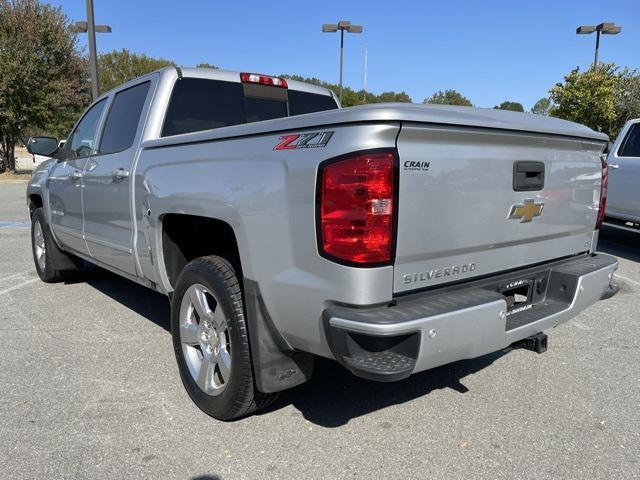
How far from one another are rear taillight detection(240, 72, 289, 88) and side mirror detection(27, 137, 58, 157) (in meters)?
2.39

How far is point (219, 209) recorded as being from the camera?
2.62 metres

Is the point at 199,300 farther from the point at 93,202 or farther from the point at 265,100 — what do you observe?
the point at 265,100

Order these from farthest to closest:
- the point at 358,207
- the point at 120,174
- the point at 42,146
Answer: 1. the point at 42,146
2. the point at 120,174
3. the point at 358,207

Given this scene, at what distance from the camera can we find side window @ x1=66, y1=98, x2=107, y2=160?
4539mm

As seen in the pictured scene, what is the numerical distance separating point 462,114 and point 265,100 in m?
2.33

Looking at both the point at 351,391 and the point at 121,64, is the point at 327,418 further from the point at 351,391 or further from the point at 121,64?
the point at 121,64

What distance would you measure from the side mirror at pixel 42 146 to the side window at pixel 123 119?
4.77 feet

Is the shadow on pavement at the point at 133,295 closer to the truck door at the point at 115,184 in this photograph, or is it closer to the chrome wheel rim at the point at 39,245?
the chrome wheel rim at the point at 39,245

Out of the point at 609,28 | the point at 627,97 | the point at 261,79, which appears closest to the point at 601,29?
the point at 609,28

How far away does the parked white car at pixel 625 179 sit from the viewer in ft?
24.6

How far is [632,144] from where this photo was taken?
25.6ft

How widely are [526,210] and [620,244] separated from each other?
24.2 feet

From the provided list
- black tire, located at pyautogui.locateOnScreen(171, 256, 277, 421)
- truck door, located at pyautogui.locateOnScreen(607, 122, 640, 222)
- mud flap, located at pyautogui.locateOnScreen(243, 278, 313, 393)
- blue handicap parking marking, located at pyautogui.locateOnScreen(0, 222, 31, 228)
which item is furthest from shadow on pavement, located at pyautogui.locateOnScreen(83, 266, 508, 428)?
blue handicap parking marking, located at pyautogui.locateOnScreen(0, 222, 31, 228)

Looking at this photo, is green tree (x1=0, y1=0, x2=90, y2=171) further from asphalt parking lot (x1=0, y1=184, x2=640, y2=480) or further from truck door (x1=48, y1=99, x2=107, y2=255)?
asphalt parking lot (x1=0, y1=184, x2=640, y2=480)
